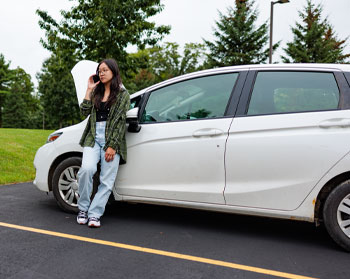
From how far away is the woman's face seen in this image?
3.81 m

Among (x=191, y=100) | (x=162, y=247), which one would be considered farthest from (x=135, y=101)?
(x=162, y=247)

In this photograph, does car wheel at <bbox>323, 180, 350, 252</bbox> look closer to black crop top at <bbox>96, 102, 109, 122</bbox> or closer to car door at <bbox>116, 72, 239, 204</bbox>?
car door at <bbox>116, 72, 239, 204</bbox>

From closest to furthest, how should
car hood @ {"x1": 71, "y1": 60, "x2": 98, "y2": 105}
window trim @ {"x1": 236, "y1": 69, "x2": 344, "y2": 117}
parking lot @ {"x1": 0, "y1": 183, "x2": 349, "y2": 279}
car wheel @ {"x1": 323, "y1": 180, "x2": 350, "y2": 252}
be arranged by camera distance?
parking lot @ {"x1": 0, "y1": 183, "x2": 349, "y2": 279} → car wheel @ {"x1": 323, "y1": 180, "x2": 350, "y2": 252} → window trim @ {"x1": 236, "y1": 69, "x2": 344, "y2": 117} → car hood @ {"x1": 71, "y1": 60, "x2": 98, "y2": 105}

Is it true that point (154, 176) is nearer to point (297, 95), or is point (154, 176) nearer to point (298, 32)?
point (297, 95)

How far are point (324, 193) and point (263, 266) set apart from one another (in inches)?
36.0

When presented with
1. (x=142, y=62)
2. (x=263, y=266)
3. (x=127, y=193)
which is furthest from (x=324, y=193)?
(x=142, y=62)

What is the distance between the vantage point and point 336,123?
9.82 ft

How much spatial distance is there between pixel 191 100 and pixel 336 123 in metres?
1.44

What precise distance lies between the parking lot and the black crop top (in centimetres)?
118

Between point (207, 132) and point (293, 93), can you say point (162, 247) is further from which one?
point (293, 93)

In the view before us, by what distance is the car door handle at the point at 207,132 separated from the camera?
3350mm

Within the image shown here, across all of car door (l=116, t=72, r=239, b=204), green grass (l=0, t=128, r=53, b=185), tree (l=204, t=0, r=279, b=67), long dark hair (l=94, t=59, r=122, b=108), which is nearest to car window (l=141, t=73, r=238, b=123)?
car door (l=116, t=72, r=239, b=204)

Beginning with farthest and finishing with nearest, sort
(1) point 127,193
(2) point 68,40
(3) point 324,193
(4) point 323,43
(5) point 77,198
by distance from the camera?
(4) point 323,43 < (2) point 68,40 < (5) point 77,198 < (1) point 127,193 < (3) point 324,193

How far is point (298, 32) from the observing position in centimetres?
2828
